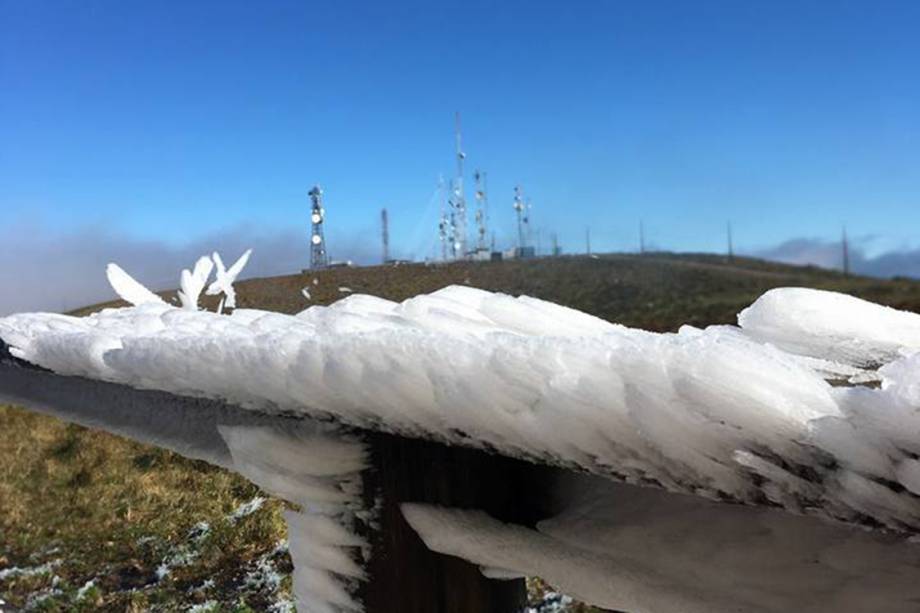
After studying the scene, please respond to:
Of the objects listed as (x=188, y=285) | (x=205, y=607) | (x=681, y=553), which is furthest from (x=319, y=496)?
(x=205, y=607)

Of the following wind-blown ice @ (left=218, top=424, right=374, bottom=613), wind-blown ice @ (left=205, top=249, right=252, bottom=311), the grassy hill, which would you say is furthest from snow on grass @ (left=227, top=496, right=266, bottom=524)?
wind-blown ice @ (left=218, top=424, right=374, bottom=613)

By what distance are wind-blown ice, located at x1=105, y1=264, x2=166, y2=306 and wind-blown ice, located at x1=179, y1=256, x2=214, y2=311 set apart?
96mm

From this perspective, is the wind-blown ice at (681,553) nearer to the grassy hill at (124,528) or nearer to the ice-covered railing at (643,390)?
the ice-covered railing at (643,390)

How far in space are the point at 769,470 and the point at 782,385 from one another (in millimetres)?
58

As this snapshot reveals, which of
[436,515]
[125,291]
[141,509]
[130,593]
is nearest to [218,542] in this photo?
[130,593]

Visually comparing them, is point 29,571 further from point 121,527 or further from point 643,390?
point 643,390

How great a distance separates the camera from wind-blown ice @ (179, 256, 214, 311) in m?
2.53

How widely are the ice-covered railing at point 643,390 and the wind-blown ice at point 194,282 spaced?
1.49 metres

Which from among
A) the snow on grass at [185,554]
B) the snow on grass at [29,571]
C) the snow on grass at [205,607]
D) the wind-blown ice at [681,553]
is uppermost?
the wind-blown ice at [681,553]

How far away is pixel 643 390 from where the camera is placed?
0.54m

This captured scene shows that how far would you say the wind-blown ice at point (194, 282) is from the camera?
2.53m

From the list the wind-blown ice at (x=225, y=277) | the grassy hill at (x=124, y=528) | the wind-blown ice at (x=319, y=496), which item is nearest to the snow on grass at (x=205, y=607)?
the grassy hill at (x=124, y=528)

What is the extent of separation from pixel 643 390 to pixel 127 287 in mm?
2495

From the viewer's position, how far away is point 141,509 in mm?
A: 6281
